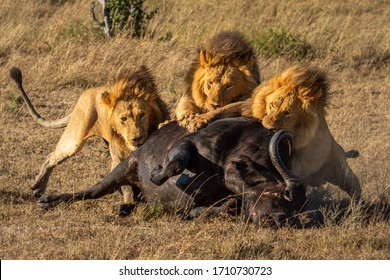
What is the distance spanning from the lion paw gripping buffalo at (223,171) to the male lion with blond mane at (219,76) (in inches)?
10.6

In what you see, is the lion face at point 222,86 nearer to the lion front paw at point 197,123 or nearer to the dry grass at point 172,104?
the lion front paw at point 197,123

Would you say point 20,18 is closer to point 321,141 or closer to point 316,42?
point 316,42

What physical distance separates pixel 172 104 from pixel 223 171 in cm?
406

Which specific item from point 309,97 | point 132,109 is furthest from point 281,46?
point 309,97

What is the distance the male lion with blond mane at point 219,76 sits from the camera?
250 inches

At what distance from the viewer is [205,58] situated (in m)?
6.46

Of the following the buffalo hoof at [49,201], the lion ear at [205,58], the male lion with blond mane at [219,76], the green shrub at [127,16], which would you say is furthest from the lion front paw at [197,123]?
the green shrub at [127,16]

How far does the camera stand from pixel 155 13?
42.0ft

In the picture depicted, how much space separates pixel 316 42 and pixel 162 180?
6583 mm

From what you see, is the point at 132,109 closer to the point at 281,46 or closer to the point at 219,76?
the point at 219,76

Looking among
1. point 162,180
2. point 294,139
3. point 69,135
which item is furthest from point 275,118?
point 69,135

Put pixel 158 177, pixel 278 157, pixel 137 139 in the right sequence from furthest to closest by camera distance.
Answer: pixel 137 139 < pixel 158 177 < pixel 278 157

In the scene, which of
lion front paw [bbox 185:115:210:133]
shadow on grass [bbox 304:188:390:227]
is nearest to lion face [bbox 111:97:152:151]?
lion front paw [bbox 185:115:210:133]

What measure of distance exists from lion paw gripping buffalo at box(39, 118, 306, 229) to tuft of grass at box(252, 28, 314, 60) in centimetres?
535
